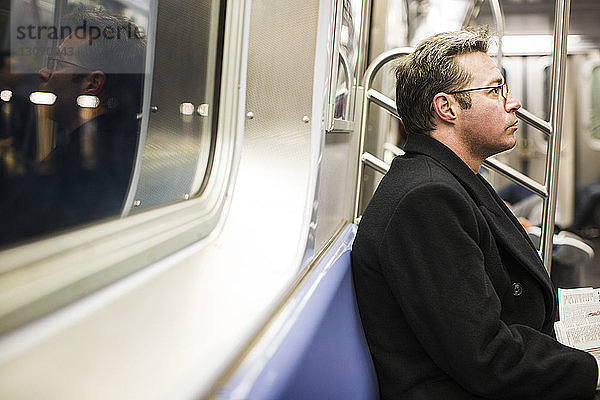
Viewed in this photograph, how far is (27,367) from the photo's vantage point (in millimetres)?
532

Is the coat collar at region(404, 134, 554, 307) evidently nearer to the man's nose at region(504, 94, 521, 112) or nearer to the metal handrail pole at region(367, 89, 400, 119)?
the man's nose at region(504, 94, 521, 112)

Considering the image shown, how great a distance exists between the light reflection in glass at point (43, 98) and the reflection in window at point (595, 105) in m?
5.97

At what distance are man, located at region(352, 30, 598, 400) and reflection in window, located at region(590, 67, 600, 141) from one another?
4.63m

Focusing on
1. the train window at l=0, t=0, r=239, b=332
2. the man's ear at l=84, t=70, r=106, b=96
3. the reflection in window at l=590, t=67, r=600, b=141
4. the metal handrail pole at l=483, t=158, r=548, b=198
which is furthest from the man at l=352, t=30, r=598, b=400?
the reflection in window at l=590, t=67, r=600, b=141

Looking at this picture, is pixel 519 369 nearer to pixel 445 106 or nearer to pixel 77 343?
pixel 445 106

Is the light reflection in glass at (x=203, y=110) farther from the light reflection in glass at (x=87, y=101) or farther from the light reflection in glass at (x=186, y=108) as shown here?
the light reflection in glass at (x=87, y=101)

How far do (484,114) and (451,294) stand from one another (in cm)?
76

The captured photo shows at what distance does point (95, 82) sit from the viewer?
32.5 inches

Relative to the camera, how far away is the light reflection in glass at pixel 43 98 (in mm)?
635

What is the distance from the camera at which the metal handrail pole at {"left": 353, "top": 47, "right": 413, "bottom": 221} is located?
9.08 ft

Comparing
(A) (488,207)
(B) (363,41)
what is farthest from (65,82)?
(B) (363,41)

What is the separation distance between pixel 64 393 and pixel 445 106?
156 cm

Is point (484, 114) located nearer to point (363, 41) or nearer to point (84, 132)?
point (363, 41)

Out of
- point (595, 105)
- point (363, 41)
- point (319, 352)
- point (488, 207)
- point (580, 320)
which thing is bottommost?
point (580, 320)
